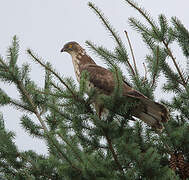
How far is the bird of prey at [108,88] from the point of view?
3.83 meters

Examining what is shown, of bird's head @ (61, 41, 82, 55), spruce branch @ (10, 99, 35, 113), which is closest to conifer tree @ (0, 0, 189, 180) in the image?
spruce branch @ (10, 99, 35, 113)

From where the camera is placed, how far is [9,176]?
3.87 meters

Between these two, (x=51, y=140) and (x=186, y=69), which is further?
(x=186, y=69)

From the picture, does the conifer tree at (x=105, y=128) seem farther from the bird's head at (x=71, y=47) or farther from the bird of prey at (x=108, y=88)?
the bird's head at (x=71, y=47)

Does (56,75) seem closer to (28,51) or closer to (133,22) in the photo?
(28,51)

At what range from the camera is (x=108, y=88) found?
180 inches

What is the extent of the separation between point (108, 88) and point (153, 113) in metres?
0.79

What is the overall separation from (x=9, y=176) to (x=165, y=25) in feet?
8.06

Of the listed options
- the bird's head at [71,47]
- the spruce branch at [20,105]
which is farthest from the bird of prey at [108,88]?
the spruce branch at [20,105]

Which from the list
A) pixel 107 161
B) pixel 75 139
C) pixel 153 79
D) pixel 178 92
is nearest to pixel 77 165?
pixel 107 161

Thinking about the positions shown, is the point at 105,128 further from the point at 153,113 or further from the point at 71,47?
the point at 71,47

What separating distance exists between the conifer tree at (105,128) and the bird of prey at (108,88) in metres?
0.14

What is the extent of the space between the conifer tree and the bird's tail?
10 cm

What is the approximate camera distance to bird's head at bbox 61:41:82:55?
620 centimetres
